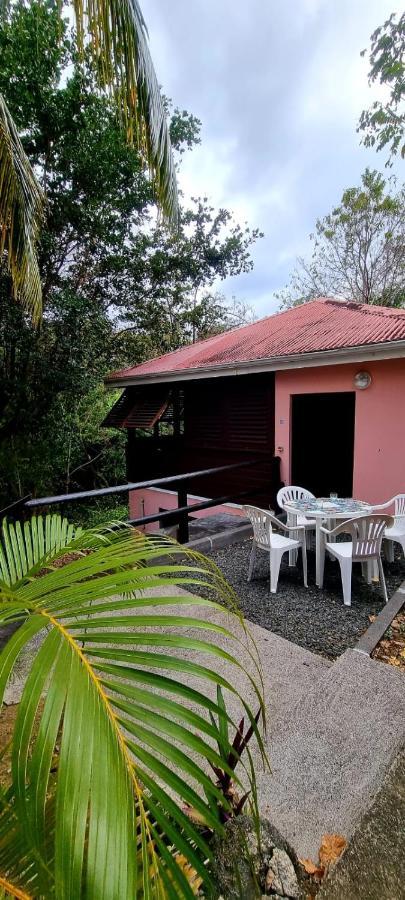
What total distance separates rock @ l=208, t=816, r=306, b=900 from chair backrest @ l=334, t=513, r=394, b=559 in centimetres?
254

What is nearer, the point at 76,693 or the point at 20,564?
the point at 76,693

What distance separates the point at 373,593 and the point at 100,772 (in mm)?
3737

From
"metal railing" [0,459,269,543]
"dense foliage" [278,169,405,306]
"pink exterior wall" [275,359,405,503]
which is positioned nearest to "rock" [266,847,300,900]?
"metal railing" [0,459,269,543]

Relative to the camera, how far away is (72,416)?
9953 millimetres

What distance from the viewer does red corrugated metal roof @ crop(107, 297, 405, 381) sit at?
534 cm

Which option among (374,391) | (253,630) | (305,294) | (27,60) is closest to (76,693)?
(253,630)

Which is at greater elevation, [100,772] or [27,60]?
[27,60]

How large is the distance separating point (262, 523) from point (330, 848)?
8.52 ft

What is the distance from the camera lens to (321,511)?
4.05m

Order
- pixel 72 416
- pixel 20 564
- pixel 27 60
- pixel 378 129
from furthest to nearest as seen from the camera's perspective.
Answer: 1. pixel 72 416
2. pixel 378 129
3. pixel 27 60
4. pixel 20 564

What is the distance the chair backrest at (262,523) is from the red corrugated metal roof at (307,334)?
2.57m

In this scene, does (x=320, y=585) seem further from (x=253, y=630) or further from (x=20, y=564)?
(x=20, y=564)

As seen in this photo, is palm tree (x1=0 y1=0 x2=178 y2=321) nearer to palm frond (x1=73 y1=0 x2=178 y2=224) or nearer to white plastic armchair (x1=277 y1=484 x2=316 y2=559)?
palm frond (x1=73 y1=0 x2=178 y2=224)

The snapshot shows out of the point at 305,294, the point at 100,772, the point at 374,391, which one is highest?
the point at 305,294
